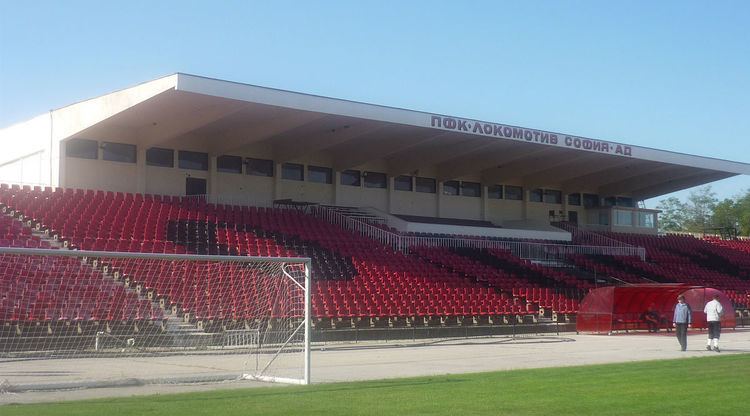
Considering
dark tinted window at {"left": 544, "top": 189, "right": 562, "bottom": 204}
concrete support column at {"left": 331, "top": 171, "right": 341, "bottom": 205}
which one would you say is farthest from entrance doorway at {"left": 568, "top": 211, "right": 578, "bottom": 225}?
concrete support column at {"left": 331, "top": 171, "right": 341, "bottom": 205}

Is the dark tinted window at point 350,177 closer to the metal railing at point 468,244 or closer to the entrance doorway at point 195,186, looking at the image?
the metal railing at point 468,244

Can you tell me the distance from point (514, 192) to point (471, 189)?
11.2ft

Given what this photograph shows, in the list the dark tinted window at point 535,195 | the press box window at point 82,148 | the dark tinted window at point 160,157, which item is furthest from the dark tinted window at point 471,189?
the press box window at point 82,148

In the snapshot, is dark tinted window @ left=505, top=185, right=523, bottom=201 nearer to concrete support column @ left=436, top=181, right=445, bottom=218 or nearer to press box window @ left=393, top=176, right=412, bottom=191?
concrete support column @ left=436, top=181, right=445, bottom=218

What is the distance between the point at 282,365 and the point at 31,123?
20543mm

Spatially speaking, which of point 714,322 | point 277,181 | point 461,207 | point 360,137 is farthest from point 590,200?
point 714,322

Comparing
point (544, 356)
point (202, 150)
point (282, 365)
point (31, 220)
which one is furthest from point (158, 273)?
point (202, 150)

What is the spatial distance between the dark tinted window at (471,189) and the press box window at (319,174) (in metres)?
8.98

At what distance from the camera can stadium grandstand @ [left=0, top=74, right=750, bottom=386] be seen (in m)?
22.0

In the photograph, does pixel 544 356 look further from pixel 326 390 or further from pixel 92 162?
pixel 92 162

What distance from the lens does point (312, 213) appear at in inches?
1529

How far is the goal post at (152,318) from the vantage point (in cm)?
1692

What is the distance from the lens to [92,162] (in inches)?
1318

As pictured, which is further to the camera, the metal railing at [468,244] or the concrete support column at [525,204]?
the concrete support column at [525,204]
